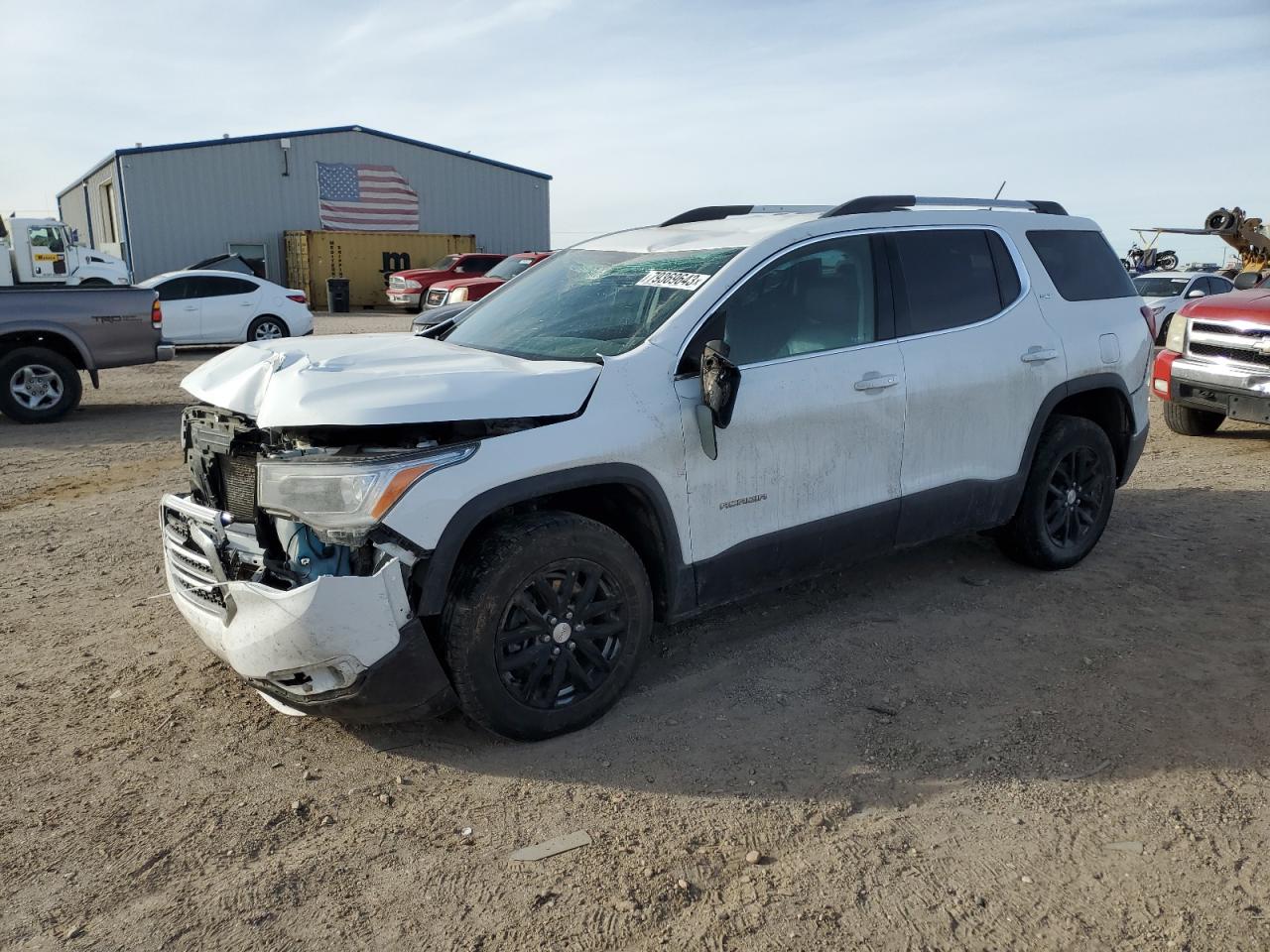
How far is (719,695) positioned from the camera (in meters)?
3.97

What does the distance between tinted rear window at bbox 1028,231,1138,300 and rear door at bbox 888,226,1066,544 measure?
11.3 inches

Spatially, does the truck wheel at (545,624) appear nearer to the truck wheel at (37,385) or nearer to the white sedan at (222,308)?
the truck wheel at (37,385)

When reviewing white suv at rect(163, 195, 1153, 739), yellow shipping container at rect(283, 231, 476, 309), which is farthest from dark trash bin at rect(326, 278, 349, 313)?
white suv at rect(163, 195, 1153, 739)

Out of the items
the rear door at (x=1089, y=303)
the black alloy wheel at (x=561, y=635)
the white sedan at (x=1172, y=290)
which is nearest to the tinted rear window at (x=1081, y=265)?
the rear door at (x=1089, y=303)

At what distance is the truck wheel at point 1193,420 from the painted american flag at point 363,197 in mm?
29698

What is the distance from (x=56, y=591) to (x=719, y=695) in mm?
3514

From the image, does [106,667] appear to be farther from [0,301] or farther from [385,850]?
[0,301]

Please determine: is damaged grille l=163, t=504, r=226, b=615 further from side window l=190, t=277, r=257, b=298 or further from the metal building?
the metal building

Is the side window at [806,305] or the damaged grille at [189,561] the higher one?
the side window at [806,305]

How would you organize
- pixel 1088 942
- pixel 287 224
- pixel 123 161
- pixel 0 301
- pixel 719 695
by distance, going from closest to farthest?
pixel 1088 942
pixel 719 695
pixel 0 301
pixel 123 161
pixel 287 224

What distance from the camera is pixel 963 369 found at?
15.3ft

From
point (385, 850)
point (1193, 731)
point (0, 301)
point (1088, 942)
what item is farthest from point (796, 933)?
point (0, 301)

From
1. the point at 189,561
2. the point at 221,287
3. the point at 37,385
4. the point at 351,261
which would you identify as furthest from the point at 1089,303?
the point at 351,261

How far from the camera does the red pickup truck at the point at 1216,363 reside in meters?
8.39
